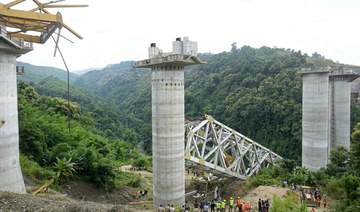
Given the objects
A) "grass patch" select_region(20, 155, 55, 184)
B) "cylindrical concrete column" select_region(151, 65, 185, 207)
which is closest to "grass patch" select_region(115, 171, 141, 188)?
"cylindrical concrete column" select_region(151, 65, 185, 207)

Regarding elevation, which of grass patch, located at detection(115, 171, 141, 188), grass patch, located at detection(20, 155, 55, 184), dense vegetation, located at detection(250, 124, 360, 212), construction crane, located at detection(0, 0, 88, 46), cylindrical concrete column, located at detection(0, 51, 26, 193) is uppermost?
construction crane, located at detection(0, 0, 88, 46)

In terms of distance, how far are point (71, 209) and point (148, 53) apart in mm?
13942

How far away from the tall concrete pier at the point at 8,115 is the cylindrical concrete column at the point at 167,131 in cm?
961

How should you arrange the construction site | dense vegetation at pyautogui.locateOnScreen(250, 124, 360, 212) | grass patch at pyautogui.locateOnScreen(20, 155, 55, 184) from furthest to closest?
grass patch at pyautogui.locateOnScreen(20, 155, 55, 184)
dense vegetation at pyautogui.locateOnScreen(250, 124, 360, 212)
the construction site

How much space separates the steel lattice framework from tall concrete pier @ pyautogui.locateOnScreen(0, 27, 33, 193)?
13.3m

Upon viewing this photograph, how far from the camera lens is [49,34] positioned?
18062mm

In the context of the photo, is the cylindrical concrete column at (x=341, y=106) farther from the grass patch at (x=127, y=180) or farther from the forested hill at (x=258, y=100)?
the grass patch at (x=127, y=180)

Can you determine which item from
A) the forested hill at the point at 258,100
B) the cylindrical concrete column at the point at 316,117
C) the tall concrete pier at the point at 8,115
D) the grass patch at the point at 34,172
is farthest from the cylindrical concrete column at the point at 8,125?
the forested hill at the point at 258,100

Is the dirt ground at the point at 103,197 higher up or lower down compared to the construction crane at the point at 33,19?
lower down

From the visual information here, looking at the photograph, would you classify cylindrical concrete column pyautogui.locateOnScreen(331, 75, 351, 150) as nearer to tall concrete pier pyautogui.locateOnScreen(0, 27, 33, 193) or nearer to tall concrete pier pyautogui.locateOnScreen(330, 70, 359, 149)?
tall concrete pier pyautogui.locateOnScreen(330, 70, 359, 149)

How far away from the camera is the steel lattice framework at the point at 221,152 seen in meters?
27.1

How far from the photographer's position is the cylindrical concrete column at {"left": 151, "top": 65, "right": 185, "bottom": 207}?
22.7m

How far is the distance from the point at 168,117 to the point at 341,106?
28171 millimetres

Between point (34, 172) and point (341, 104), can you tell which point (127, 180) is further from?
point (341, 104)
